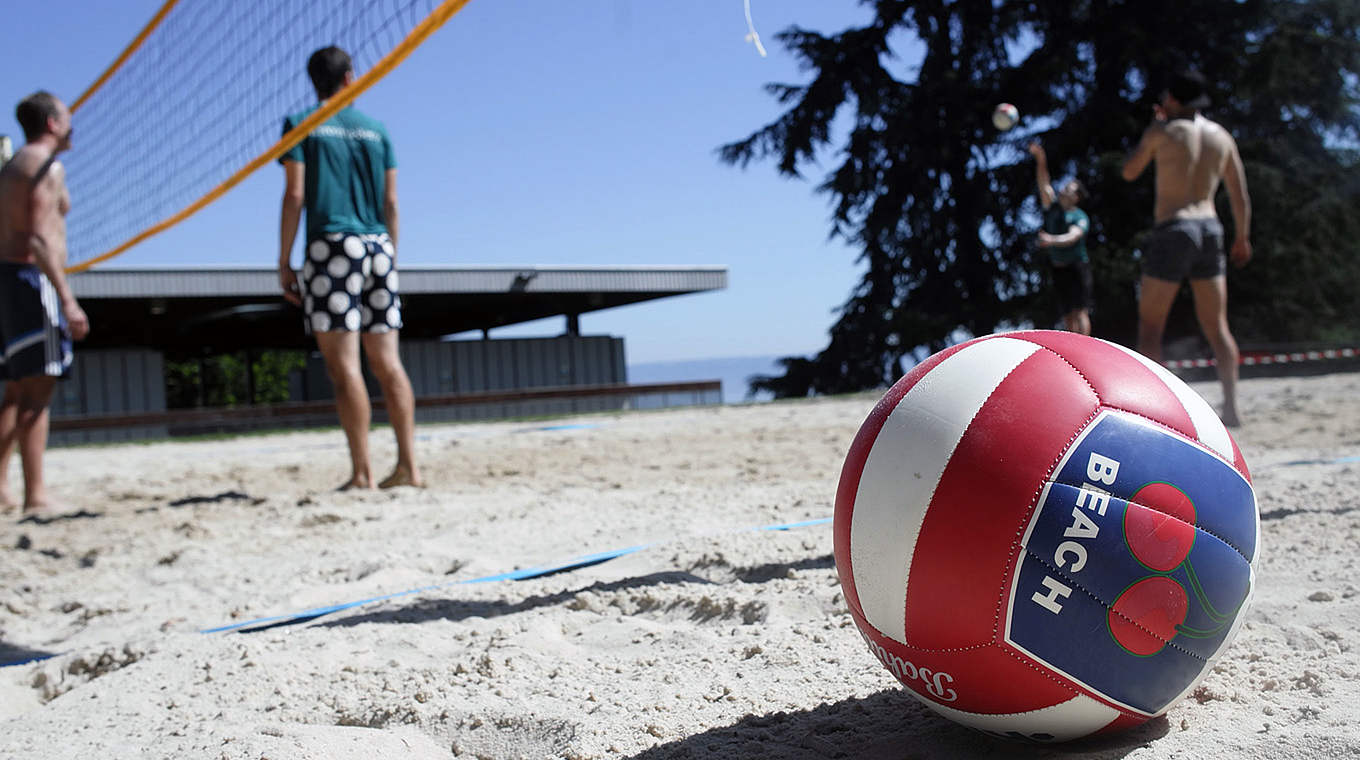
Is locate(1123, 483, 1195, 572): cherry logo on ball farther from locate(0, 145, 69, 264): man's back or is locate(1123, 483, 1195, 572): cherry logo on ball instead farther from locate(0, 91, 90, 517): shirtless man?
locate(0, 145, 69, 264): man's back

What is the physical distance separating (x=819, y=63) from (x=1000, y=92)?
140 inches

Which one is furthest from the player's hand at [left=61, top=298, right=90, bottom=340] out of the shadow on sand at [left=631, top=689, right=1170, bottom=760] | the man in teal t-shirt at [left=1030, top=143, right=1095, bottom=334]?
the man in teal t-shirt at [left=1030, top=143, right=1095, bottom=334]

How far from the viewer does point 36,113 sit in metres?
4.87

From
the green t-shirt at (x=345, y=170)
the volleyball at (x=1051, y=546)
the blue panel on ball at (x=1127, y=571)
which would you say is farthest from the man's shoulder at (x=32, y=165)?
the blue panel on ball at (x=1127, y=571)

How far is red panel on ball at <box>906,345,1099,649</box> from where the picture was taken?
4.77 feet

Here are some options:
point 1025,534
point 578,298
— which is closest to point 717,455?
point 1025,534

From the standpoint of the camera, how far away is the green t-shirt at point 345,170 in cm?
457

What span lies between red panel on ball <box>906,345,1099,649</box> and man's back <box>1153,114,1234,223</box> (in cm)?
443

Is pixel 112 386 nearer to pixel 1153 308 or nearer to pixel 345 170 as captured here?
pixel 345 170

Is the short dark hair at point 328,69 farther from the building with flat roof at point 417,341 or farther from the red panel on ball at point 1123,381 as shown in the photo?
the building with flat roof at point 417,341

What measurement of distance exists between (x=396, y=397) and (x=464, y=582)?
6.66ft

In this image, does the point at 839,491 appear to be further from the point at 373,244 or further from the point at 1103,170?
the point at 1103,170

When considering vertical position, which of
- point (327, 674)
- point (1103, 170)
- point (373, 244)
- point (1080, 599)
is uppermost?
point (1103, 170)

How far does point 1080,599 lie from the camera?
144 cm
